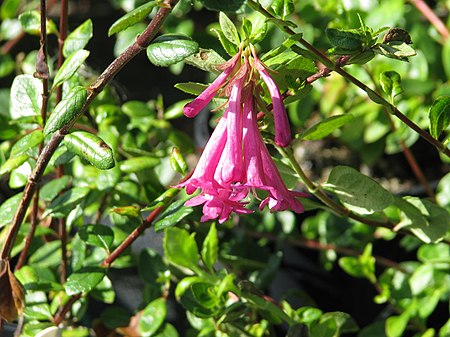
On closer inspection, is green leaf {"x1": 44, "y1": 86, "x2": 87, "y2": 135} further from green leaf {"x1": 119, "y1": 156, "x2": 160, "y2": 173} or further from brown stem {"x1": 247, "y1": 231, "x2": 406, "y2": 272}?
brown stem {"x1": 247, "y1": 231, "x2": 406, "y2": 272}

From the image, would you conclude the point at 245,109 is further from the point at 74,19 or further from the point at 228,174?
the point at 74,19

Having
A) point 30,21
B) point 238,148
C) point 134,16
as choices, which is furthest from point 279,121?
point 30,21

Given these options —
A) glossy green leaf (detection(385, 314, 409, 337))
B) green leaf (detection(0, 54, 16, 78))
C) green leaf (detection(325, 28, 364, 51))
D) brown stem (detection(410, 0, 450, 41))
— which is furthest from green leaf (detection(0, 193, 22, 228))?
brown stem (detection(410, 0, 450, 41))

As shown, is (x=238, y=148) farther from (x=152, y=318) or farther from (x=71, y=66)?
(x=152, y=318)

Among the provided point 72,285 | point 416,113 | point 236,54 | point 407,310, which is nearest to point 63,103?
point 236,54

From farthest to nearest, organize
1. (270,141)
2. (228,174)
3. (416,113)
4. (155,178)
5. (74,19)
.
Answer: (74,19)
(416,113)
(155,178)
(270,141)
(228,174)

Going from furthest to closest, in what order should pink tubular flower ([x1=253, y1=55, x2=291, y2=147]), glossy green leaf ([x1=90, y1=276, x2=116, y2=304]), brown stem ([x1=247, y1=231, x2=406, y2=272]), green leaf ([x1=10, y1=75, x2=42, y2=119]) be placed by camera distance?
1. brown stem ([x1=247, y1=231, x2=406, y2=272])
2. glossy green leaf ([x1=90, y1=276, x2=116, y2=304])
3. green leaf ([x1=10, y1=75, x2=42, y2=119])
4. pink tubular flower ([x1=253, y1=55, x2=291, y2=147])

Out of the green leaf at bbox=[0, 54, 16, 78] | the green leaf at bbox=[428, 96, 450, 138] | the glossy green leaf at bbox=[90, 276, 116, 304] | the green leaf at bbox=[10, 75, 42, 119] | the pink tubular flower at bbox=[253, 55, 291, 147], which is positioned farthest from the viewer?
the green leaf at bbox=[0, 54, 16, 78]
